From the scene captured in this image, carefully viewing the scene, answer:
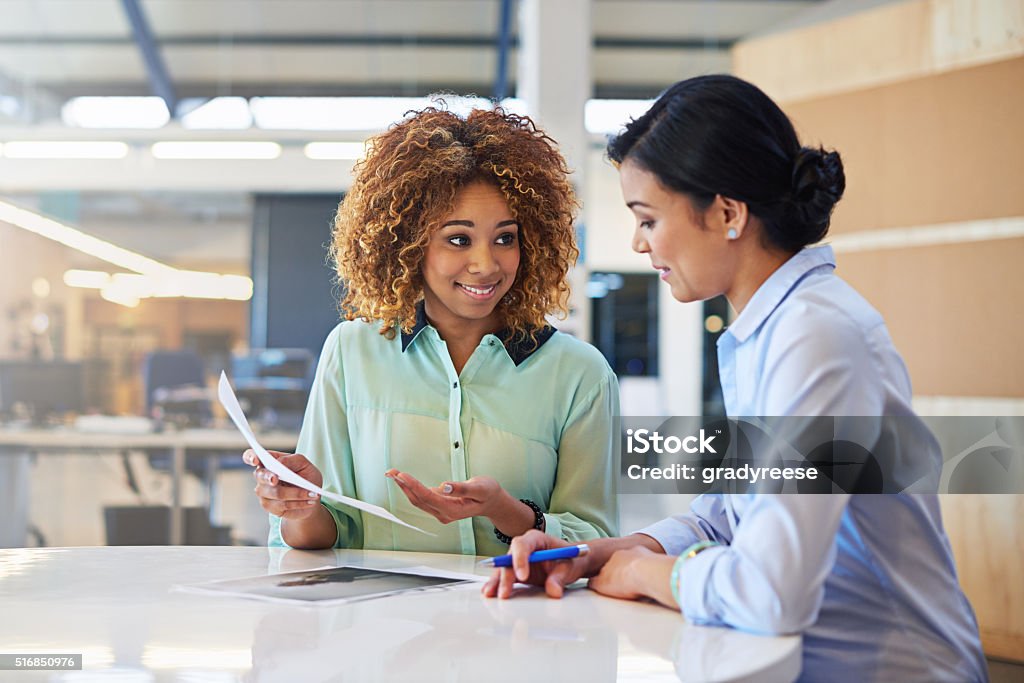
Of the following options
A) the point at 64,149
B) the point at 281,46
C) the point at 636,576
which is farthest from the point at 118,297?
the point at 636,576

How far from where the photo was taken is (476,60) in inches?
386

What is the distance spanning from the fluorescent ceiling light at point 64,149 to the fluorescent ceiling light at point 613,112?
14.4 feet

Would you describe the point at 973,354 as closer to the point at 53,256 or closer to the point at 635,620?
the point at 635,620

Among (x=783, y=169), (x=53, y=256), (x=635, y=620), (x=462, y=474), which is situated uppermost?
(x=53, y=256)

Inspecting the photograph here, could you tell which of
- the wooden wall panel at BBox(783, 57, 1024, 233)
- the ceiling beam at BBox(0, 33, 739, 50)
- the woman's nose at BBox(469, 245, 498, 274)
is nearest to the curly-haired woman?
the woman's nose at BBox(469, 245, 498, 274)

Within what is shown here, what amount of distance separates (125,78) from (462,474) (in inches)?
359

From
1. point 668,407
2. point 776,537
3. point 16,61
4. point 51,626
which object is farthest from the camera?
point 668,407

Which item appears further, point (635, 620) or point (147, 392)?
point (147, 392)

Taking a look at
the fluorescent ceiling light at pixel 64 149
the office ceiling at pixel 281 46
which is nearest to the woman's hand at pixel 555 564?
the office ceiling at pixel 281 46

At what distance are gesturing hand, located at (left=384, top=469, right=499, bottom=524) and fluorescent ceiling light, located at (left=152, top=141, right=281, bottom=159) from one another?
7.94 meters

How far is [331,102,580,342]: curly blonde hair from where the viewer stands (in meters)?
2.02

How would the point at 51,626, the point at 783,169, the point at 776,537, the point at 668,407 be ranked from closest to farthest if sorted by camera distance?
the point at 776,537, the point at 51,626, the point at 783,169, the point at 668,407

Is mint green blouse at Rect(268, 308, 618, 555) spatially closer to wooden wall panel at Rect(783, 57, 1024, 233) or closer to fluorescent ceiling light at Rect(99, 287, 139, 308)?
wooden wall panel at Rect(783, 57, 1024, 233)

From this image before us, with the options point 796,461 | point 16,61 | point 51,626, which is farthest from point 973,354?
point 16,61
